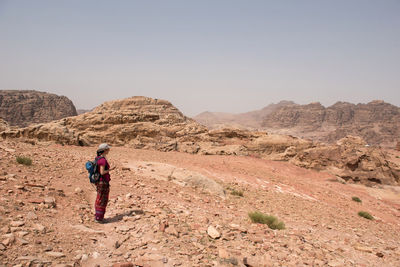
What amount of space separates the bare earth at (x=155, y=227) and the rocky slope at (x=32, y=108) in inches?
1780

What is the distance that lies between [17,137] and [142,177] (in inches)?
399

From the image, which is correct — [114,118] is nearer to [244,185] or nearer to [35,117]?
[244,185]

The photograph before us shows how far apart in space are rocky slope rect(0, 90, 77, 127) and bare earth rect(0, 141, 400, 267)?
45.2 metres

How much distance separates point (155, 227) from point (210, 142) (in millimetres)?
14901

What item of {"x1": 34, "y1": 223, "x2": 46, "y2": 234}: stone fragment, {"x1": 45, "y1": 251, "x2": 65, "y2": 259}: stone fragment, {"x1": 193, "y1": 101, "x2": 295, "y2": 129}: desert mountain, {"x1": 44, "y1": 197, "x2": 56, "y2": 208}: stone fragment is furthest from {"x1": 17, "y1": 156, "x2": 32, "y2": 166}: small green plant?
{"x1": 193, "y1": 101, "x2": 295, "y2": 129}: desert mountain

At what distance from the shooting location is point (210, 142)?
19.2 metres

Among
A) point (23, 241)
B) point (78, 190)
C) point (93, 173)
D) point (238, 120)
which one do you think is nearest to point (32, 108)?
point (78, 190)

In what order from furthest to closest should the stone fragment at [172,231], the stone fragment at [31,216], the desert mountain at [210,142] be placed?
the desert mountain at [210,142] < the stone fragment at [172,231] < the stone fragment at [31,216]

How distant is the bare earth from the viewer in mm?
3598

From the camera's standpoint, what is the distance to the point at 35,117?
153 feet

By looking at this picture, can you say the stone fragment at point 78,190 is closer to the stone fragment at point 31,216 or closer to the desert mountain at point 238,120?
the stone fragment at point 31,216

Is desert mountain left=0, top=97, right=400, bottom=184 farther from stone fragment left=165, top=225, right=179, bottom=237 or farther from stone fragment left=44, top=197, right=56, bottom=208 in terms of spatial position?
stone fragment left=165, top=225, right=179, bottom=237

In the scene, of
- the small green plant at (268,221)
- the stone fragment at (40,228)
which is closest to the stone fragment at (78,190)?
the stone fragment at (40,228)

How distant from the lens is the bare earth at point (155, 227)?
360 cm
